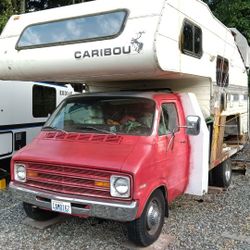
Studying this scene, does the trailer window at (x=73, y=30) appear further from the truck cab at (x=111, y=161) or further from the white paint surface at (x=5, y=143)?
the white paint surface at (x=5, y=143)

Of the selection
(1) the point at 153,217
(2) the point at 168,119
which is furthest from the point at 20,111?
(1) the point at 153,217

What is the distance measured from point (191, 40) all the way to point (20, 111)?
4089mm

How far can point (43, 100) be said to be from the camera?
9.45 m

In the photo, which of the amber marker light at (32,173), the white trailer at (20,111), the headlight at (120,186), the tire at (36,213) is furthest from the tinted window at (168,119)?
the white trailer at (20,111)

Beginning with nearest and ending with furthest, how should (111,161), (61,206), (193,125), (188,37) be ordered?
(111,161) < (61,206) < (193,125) < (188,37)

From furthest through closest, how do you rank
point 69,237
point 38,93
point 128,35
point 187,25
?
point 38,93
point 187,25
point 69,237
point 128,35

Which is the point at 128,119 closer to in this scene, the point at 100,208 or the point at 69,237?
the point at 100,208

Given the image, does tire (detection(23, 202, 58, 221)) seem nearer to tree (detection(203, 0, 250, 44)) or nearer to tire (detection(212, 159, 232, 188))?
tire (detection(212, 159, 232, 188))

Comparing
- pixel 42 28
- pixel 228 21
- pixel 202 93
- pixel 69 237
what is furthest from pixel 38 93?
pixel 228 21

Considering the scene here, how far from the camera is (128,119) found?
18.5 ft

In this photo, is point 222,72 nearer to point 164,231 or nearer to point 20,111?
point 164,231

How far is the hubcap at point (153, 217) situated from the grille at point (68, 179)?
0.66 meters

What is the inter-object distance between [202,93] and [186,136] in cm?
116

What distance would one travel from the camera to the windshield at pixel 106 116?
5499 millimetres
